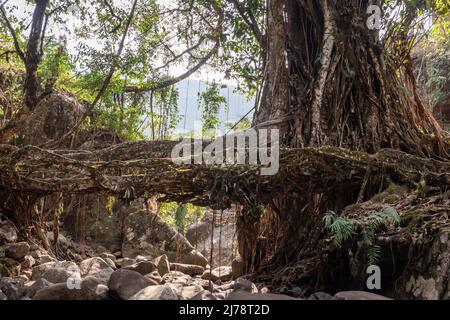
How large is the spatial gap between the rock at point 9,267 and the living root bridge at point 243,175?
1.23m

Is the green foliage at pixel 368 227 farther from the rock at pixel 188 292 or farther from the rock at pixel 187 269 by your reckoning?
the rock at pixel 187 269

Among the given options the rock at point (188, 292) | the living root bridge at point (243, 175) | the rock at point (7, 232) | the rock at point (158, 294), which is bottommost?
the rock at point (188, 292)

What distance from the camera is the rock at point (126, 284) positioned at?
368 cm

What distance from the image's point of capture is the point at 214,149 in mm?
5199

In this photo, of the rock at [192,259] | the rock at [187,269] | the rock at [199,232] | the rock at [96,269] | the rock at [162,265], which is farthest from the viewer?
the rock at [199,232]

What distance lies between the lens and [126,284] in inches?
148

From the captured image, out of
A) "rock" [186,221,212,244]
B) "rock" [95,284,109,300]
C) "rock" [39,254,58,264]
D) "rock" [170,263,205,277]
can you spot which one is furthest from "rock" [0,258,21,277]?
"rock" [186,221,212,244]

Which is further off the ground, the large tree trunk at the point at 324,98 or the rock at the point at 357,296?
the large tree trunk at the point at 324,98

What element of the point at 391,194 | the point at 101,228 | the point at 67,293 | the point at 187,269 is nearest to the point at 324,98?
the point at 391,194

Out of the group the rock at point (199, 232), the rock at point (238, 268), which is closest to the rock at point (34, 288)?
the rock at point (238, 268)

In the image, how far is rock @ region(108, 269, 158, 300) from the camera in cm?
368

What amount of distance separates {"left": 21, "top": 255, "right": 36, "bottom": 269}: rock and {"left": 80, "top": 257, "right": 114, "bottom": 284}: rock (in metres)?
0.72

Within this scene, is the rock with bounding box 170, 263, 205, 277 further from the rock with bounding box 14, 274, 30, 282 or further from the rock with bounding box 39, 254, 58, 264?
the rock with bounding box 14, 274, 30, 282
